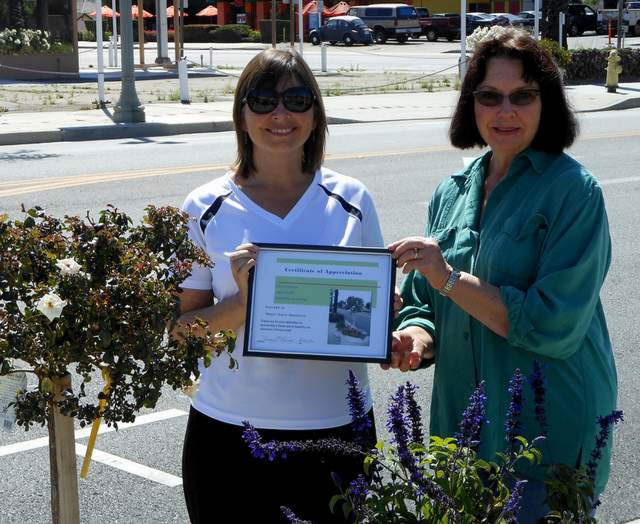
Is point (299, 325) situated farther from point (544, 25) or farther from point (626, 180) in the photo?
point (544, 25)

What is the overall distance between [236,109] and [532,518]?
1.40 metres

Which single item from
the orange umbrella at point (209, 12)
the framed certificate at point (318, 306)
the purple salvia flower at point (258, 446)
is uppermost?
the orange umbrella at point (209, 12)

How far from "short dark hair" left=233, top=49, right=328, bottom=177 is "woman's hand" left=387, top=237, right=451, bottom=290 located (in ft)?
1.95

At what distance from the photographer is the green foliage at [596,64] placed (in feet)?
100

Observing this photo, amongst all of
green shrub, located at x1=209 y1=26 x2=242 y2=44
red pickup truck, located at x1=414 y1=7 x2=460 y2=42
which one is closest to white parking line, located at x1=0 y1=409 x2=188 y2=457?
red pickup truck, located at x1=414 y1=7 x2=460 y2=42

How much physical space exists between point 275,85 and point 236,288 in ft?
1.88

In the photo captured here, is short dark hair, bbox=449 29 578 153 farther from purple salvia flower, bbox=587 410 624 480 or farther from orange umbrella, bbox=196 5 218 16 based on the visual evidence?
orange umbrella, bbox=196 5 218 16

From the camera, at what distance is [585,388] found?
288 centimetres

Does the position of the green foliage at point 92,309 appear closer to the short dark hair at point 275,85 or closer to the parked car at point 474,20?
the short dark hair at point 275,85

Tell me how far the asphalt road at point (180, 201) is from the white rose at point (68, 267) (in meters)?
1.00

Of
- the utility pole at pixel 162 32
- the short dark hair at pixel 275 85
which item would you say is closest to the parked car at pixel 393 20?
the utility pole at pixel 162 32

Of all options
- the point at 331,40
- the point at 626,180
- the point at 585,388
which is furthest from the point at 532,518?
the point at 331,40

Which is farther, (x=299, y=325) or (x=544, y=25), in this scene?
(x=544, y=25)

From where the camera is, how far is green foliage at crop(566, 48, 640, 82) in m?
30.6
